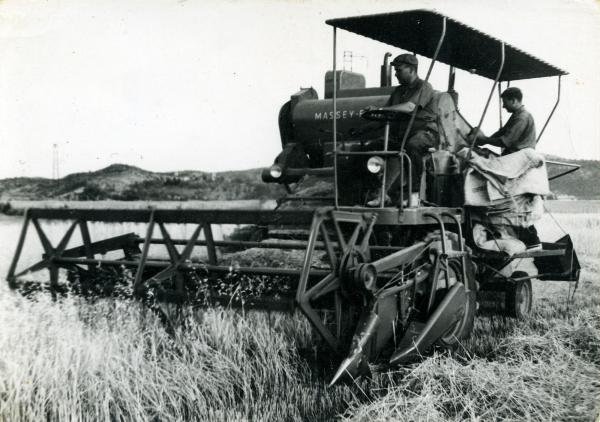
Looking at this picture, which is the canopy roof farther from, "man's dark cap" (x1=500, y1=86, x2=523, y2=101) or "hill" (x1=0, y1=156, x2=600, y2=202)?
"hill" (x1=0, y1=156, x2=600, y2=202)

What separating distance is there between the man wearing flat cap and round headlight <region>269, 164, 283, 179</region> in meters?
1.74

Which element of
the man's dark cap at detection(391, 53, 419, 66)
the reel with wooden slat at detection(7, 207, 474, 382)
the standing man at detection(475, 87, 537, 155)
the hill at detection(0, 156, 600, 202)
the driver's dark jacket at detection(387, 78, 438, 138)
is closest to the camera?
the reel with wooden slat at detection(7, 207, 474, 382)

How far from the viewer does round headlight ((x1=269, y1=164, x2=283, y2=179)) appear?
24.9ft

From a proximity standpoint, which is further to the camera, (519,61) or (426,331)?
(519,61)

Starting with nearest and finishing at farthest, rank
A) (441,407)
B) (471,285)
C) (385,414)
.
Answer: (385,414) < (441,407) < (471,285)

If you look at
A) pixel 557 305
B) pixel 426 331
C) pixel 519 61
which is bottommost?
pixel 557 305

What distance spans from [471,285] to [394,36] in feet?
9.39

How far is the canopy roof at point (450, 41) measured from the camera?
5.57 m

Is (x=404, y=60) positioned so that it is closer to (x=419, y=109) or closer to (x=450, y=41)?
(x=419, y=109)

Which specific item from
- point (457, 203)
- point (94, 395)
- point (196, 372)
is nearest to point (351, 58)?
point (457, 203)

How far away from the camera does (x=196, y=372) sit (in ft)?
16.1

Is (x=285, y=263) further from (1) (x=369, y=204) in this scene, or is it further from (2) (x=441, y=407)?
(2) (x=441, y=407)

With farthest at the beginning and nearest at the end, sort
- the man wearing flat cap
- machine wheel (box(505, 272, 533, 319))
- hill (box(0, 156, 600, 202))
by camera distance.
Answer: hill (box(0, 156, 600, 202)) < machine wheel (box(505, 272, 533, 319)) < the man wearing flat cap

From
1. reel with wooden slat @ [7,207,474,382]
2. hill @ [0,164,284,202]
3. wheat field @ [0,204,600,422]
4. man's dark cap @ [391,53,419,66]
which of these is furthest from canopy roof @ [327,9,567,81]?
hill @ [0,164,284,202]
